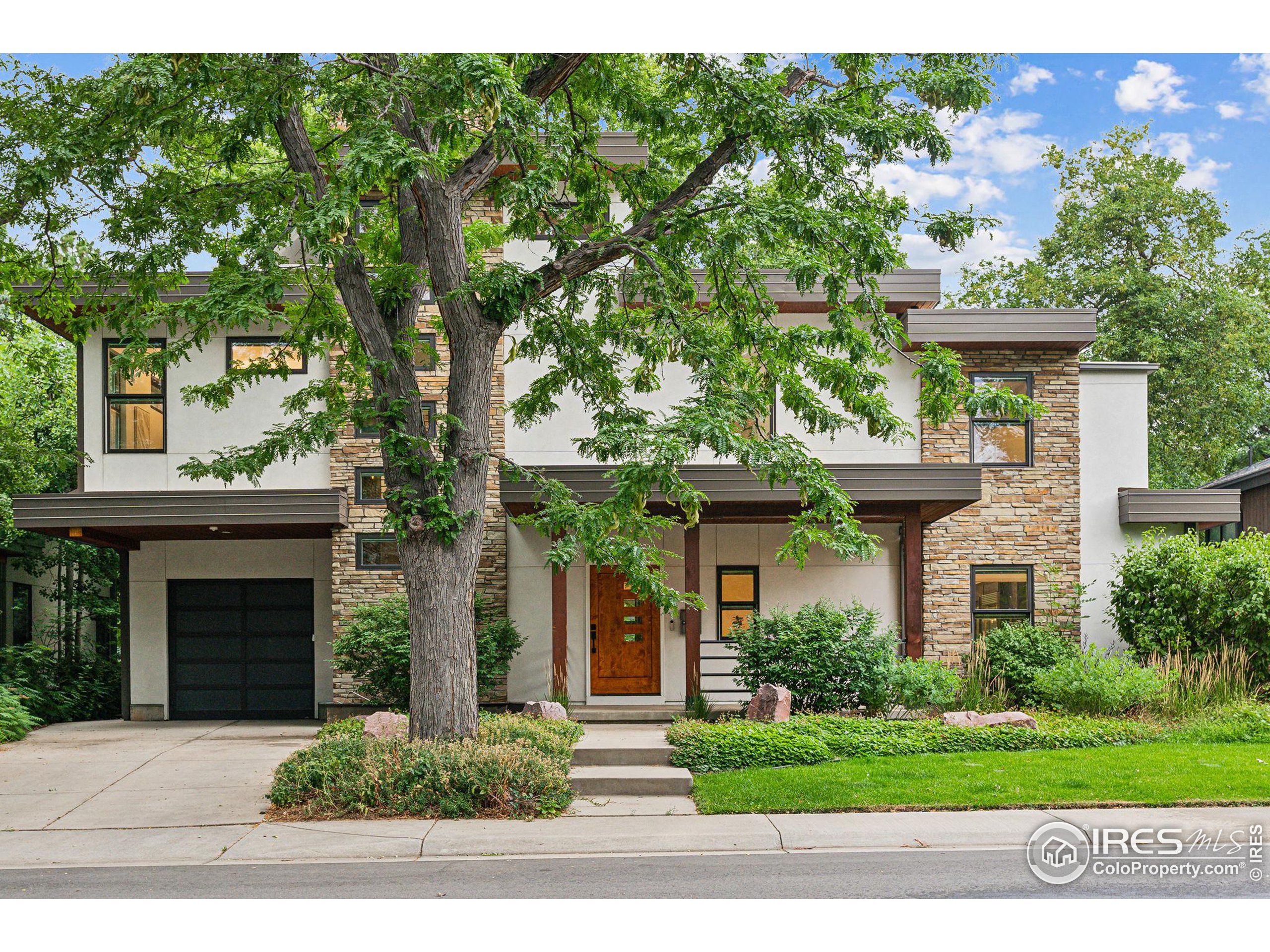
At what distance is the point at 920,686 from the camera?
13.6 metres

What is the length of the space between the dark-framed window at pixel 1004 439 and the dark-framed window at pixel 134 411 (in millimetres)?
12742

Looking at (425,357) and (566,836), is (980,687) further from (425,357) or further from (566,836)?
(425,357)

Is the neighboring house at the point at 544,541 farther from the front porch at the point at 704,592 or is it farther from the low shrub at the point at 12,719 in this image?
the low shrub at the point at 12,719

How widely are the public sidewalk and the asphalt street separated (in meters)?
0.21

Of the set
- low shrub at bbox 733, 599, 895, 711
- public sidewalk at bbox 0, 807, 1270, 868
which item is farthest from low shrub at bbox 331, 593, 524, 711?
public sidewalk at bbox 0, 807, 1270, 868

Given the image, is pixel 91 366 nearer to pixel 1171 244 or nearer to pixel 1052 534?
pixel 1052 534

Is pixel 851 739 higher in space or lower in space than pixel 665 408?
lower

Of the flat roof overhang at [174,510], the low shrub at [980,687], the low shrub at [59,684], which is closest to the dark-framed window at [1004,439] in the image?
the low shrub at [980,687]

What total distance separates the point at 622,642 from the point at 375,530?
164 inches

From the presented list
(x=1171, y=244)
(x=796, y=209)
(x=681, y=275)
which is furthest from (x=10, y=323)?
(x=1171, y=244)

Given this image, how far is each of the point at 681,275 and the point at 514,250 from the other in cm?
600

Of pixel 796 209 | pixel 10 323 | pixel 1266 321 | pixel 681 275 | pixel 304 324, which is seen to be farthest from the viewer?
pixel 1266 321

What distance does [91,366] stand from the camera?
1580 centimetres

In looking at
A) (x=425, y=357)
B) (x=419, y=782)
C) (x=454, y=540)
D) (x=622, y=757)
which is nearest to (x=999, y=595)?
(x=622, y=757)
